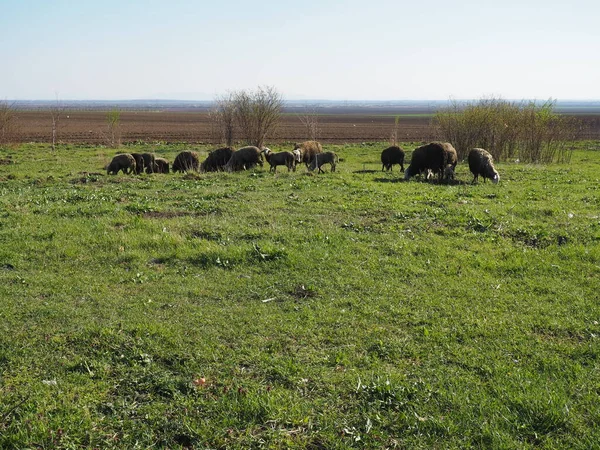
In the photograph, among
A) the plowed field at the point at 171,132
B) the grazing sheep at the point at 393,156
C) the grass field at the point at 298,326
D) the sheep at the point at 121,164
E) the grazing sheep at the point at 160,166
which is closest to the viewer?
the grass field at the point at 298,326

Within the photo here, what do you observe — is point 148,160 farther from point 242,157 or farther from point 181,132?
point 181,132

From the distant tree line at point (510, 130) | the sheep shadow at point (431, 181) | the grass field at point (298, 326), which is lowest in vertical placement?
the grass field at point (298, 326)

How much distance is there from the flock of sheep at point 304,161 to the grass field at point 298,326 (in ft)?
20.1

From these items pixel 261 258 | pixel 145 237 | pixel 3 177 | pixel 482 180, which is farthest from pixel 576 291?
pixel 3 177

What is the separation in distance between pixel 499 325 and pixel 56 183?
1601 centimetres

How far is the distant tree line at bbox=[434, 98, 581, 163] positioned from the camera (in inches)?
1110

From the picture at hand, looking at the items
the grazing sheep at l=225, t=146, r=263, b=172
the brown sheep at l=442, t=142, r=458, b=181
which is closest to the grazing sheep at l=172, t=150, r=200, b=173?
the grazing sheep at l=225, t=146, r=263, b=172

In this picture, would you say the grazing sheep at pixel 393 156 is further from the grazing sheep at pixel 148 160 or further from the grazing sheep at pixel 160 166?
the grazing sheep at pixel 148 160

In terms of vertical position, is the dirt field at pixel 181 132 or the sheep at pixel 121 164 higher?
the dirt field at pixel 181 132

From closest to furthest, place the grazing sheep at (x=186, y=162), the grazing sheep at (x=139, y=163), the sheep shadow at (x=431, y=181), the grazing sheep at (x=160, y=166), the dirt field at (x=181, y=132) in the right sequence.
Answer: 1. the sheep shadow at (x=431, y=181)
2. the grazing sheep at (x=139, y=163)
3. the grazing sheep at (x=160, y=166)
4. the grazing sheep at (x=186, y=162)
5. the dirt field at (x=181, y=132)

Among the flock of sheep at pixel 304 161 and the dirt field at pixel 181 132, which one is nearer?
the flock of sheep at pixel 304 161

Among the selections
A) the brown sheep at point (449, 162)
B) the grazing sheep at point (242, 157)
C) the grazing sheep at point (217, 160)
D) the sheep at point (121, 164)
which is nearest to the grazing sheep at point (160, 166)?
the sheep at point (121, 164)

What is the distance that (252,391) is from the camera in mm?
4852

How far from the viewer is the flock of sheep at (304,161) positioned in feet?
61.7
